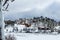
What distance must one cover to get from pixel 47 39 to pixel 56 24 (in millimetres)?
17167

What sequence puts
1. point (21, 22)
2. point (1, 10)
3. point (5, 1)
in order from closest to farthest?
point (1, 10), point (5, 1), point (21, 22)

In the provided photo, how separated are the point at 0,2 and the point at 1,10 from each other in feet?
0.65


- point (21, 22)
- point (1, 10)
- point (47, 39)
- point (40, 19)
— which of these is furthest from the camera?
point (40, 19)

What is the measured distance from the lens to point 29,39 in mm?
14812

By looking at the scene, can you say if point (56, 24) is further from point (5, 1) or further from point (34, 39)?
point (5, 1)

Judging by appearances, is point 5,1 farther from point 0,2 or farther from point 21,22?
point 21,22

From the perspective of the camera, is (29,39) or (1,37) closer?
(1,37)

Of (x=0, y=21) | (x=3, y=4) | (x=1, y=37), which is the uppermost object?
(x=3, y=4)

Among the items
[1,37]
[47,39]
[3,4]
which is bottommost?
[47,39]

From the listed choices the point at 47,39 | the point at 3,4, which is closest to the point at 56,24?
the point at 47,39

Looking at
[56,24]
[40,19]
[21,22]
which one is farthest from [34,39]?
[40,19]

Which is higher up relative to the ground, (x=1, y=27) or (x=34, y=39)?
(x=1, y=27)

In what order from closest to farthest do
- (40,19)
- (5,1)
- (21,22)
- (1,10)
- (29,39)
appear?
(1,10) < (5,1) < (29,39) < (21,22) < (40,19)

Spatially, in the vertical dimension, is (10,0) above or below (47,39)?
above
